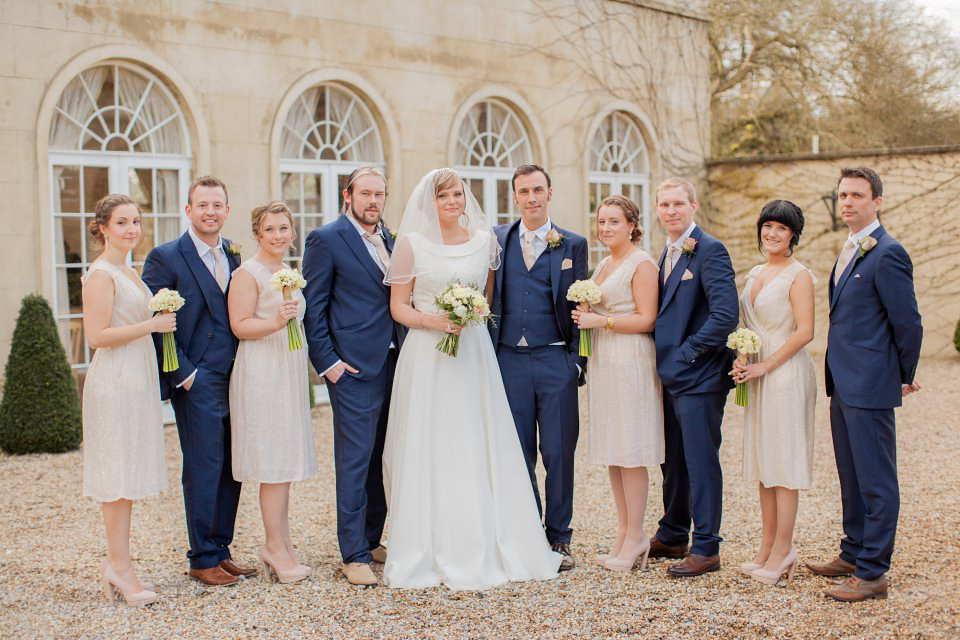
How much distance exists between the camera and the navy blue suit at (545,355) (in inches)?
194

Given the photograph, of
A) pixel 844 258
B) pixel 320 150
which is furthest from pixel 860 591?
pixel 320 150

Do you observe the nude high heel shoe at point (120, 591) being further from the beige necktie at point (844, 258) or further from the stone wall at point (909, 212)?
the stone wall at point (909, 212)

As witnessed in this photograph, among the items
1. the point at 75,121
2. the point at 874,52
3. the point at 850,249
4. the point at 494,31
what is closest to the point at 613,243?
the point at 850,249

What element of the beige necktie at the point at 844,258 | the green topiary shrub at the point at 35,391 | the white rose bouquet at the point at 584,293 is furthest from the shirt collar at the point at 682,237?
the green topiary shrub at the point at 35,391

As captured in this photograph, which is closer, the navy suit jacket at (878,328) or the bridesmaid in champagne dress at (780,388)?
the navy suit jacket at (878,328)

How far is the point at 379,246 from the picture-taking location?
4.86 meters

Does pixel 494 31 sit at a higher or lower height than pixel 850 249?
higher

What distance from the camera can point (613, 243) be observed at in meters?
4.86

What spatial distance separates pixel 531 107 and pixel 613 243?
7.66 meters

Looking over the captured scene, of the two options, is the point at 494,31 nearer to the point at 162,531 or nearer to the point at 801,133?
the point at 162,531

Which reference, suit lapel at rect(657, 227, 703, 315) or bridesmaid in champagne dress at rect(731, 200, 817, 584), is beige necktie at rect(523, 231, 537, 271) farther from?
bridesmaid in champagne dress at rect(731, 200, 817, 584)

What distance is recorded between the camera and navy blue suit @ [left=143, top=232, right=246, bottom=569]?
4.59 meters

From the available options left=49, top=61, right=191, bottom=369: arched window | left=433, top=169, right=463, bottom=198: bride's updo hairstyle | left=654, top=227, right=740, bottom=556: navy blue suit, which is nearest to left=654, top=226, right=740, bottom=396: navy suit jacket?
left=654, top=227, right=740, bottom=556: navy blue suit

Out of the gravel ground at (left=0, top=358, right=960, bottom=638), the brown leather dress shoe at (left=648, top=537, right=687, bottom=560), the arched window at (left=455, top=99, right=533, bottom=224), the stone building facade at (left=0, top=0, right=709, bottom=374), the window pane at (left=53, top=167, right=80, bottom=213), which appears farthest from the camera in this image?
the arched window at (left=455, top=99, right=533, bottom=224)
